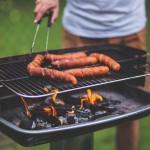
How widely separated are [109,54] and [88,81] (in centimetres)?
66

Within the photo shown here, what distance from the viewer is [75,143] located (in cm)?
305

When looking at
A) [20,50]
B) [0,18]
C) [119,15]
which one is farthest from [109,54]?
[0,18]

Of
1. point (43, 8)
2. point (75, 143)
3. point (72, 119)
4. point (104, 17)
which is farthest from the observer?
point (104, 17)

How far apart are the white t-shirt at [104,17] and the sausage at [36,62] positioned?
0.94 meters

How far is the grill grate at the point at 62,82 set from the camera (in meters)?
2.79

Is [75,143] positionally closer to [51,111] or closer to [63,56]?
[51,111]

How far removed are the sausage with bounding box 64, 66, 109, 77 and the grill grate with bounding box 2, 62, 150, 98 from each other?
0.05 m

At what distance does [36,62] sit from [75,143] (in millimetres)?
603

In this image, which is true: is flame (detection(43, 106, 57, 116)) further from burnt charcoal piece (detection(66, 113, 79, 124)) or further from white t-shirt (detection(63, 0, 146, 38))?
white t-shirt (detection(63, 0, 146, 38))

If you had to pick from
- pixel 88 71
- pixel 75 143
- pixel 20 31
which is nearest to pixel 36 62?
pixel 88 71

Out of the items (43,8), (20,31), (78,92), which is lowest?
(20,31)

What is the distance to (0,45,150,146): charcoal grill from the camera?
2.59 metres

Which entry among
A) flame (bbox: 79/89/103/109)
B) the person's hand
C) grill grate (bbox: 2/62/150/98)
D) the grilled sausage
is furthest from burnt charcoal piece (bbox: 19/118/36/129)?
the person's hand

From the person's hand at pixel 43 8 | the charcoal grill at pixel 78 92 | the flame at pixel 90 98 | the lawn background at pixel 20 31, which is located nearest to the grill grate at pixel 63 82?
the charcoal grill at pixel 78 92
